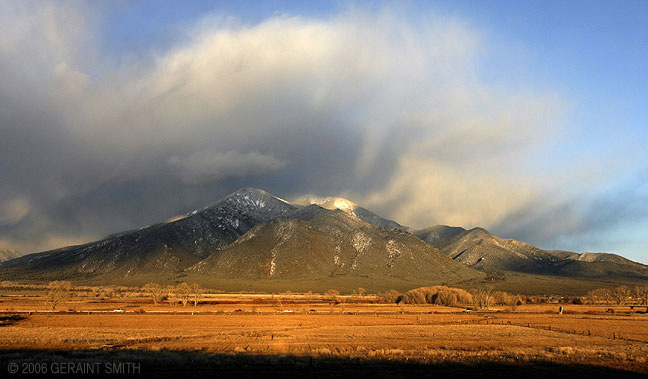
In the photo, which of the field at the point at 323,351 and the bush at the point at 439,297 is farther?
the bush at the point at 439,297

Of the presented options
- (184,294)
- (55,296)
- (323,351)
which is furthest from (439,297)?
(323,351)

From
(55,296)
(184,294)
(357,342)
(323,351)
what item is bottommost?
(357,342)

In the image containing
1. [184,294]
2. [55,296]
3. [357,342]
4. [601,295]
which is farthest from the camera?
[601,295]

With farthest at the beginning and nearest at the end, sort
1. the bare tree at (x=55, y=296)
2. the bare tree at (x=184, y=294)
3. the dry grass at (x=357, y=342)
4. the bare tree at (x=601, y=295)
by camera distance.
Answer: the bare tree at (x=601, y=295) → the bare tree at (x=184, y=294) → the bare tree at (x=55, y=296) → the dry grass at (x=357, y=342)

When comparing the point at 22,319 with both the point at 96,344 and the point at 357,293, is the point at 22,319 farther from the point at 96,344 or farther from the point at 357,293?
the point at 357,293

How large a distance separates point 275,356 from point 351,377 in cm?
911

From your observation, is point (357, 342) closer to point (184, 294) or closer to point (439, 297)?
point (184, 294)

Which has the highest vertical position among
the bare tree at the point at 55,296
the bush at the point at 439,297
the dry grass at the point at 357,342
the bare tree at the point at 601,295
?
the bare tree at the point at 55,296

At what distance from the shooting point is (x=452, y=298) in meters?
144

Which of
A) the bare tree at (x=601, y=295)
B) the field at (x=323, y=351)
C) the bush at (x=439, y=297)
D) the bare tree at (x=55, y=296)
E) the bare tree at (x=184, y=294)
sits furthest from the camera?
the bare tree at (x=601, y=295)

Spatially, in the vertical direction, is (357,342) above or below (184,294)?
below

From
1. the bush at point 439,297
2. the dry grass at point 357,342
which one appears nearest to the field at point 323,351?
the dry grass at point 357,342

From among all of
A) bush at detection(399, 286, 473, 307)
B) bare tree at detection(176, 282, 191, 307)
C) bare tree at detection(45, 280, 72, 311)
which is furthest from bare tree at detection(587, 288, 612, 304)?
bare tree at detection(45, 280, 72, 311)

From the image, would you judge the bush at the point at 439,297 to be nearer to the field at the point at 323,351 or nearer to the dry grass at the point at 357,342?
the dry grass at the point at 357,342
